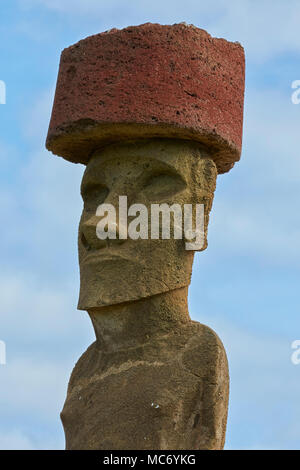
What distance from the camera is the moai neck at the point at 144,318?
814 centimetres

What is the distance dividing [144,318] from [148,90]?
1.72 metres

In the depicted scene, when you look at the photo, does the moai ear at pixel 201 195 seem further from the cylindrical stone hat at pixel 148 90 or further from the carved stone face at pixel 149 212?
the cylindrical stone hat at pixel 148 90

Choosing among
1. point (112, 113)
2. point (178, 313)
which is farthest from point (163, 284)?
point (112, 113)

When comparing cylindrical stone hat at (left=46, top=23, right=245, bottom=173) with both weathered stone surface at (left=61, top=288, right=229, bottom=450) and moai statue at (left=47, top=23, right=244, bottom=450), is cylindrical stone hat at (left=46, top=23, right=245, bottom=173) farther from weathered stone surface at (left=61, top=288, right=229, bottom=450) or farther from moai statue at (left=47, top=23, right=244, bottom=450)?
weathered stone surface at (left=61, top=288, right=229, bottom=450)

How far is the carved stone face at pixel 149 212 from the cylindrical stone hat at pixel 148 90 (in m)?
0.13

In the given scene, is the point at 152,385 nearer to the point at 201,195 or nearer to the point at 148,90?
the point at 201,195

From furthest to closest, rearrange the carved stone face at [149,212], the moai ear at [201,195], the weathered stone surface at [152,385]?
the moai ear at [201,195], the carved stone face at [149,212], the weathered stone surface at [152,385]

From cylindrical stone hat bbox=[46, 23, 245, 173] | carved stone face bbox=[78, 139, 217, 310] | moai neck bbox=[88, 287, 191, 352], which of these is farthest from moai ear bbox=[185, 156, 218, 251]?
moai neck bbox=[88, 287, 191, 352]

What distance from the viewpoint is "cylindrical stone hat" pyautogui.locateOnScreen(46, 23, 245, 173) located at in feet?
26.7

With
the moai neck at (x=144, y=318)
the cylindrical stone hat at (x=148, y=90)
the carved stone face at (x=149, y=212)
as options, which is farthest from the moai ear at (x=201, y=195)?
the moai neck at (x=144, y=318)

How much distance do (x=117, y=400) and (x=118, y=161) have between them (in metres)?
1.86

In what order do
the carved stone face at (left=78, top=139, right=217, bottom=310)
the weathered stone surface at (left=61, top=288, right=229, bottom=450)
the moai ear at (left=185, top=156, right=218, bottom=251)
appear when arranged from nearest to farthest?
the weathered stone surface at (left=61, top=288, right=229, bottom=450) → the carved stone face at (left=78, top=139, right=217, bottom=310) → the moai ear at (left=185, top=156, right=218, bottom=251)

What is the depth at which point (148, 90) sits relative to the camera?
8.14m

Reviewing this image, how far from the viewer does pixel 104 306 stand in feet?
26.7
